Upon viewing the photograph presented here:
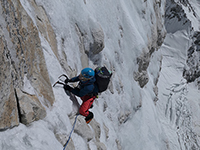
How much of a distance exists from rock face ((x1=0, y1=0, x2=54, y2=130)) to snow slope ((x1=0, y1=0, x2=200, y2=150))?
22cm

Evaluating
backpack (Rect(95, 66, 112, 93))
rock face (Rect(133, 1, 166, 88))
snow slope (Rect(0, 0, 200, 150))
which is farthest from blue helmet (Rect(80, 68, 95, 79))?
rock face (Rect(133, 1, 166, 88))

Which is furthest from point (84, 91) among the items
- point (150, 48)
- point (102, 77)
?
point (150, 48)

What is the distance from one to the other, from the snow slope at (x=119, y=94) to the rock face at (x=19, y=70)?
0.71ft

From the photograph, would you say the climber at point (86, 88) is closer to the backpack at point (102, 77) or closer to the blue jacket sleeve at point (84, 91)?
the blue jacket sleeve at point (84, 91)

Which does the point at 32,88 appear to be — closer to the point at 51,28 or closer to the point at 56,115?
the point at 56,115

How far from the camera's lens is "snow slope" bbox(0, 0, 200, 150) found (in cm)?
361

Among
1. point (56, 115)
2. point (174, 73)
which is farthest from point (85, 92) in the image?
point (174, 73)

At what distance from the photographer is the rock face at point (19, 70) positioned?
2482mm

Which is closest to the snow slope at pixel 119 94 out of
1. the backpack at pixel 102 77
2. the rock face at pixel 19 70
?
the rock face at pixel 19 70

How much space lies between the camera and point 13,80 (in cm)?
272

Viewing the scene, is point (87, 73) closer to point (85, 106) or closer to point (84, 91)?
point (84, 91)

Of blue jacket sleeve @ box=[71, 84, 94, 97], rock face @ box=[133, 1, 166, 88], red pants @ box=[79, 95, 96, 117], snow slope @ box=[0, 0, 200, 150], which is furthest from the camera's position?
rock face @ box=[133, 1, 166, 88]

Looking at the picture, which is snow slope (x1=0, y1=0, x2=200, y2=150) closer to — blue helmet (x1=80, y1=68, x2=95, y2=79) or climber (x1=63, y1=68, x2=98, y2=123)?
climber (x1=63, y1=68, x2=98, y2=123)

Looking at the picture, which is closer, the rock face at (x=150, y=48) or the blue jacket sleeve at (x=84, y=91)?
the blue jacket sleeve at (x=84, y=91)
